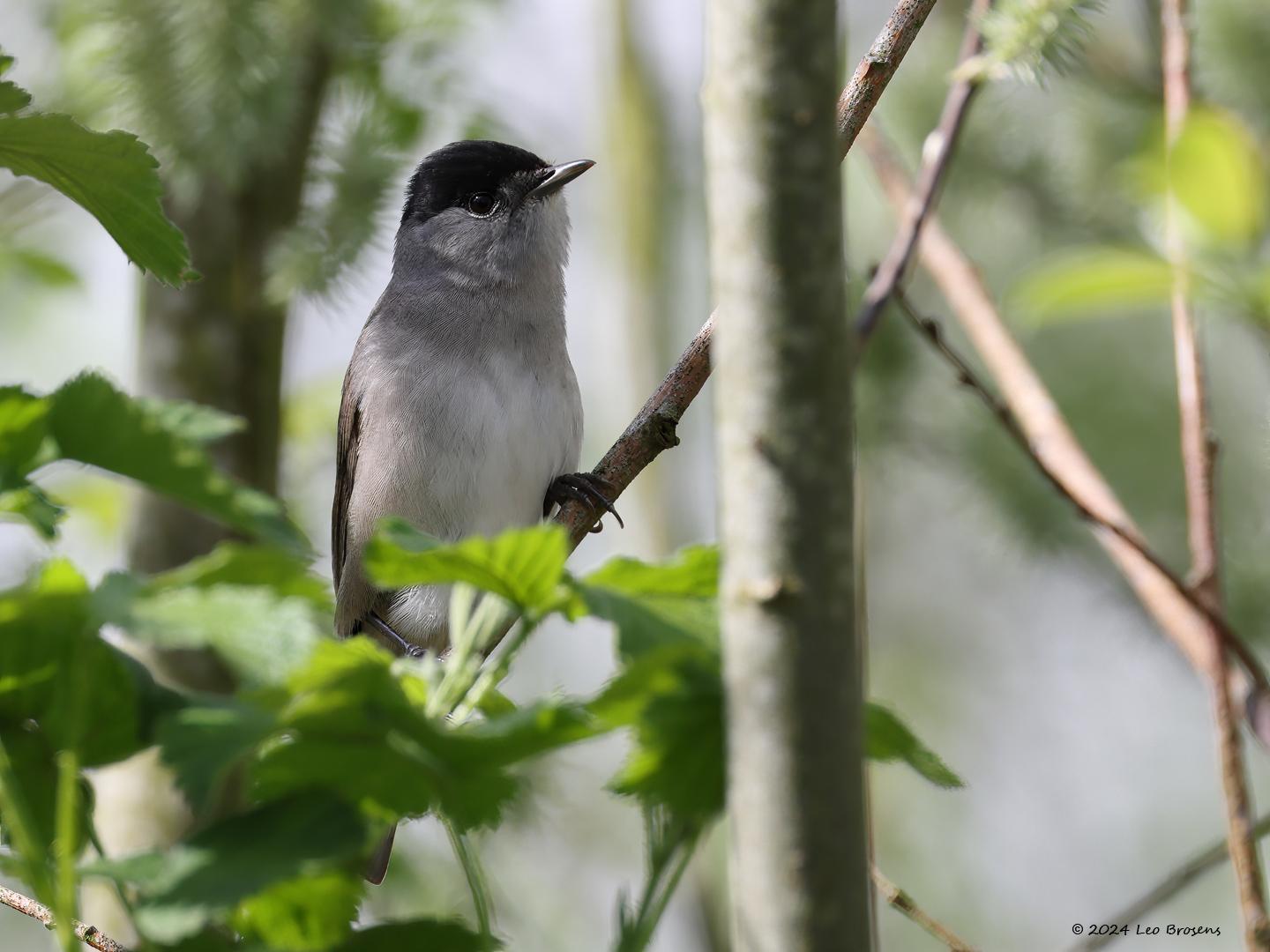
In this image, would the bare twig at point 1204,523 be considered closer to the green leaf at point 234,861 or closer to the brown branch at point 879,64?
the brown branch at point 879,64

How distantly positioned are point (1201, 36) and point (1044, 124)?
0.66 m

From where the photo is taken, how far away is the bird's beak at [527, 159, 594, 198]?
13.9 ft

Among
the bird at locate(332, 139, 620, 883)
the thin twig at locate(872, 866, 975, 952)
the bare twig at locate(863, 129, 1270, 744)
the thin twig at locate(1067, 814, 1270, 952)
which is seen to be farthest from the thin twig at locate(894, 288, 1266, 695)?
the bird at locate(332, 139, 620, 883)

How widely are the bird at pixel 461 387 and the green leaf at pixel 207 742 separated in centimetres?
256

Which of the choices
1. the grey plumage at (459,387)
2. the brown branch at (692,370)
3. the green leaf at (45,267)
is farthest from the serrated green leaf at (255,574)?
the grey plumage at (459,387)

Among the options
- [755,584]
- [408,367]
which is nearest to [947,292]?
[755,584]

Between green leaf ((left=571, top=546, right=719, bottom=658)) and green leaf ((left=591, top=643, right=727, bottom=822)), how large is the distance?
0.10 ft

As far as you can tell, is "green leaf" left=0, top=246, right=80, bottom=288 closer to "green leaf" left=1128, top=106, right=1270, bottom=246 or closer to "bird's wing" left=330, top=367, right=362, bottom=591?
"bird's wing" left=330, top=367, right=362, bottom=591

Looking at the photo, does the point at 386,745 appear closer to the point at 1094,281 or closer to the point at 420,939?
the point at 420,939

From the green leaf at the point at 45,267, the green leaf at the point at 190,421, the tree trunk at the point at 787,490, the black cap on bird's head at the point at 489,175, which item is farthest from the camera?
the black cap on bird's head at the point at 489,175

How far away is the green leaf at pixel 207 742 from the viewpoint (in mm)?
868

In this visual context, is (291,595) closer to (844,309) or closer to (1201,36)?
(844,309)

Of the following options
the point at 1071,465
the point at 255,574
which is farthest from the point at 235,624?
the point at 1071,465

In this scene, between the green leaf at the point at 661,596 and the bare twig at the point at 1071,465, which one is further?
the bare twig at the point at 1071,465
